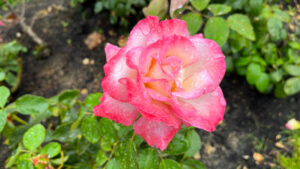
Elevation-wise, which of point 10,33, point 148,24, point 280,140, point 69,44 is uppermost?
point 148,24

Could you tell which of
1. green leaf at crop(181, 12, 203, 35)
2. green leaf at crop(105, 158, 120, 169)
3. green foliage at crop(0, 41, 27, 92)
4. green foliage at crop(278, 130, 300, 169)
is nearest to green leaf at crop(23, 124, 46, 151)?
green leaf at crop(105, 158, 120, 169)

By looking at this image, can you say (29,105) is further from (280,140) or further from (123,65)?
(280,140)

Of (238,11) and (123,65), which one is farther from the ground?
(123,65)

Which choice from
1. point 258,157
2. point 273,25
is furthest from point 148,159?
point 273,25

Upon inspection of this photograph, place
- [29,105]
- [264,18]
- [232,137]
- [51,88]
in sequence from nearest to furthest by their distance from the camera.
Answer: [29,105] → [264,18] → [232,137] → [51,88]

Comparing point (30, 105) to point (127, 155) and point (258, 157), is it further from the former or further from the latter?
point (258, 157)

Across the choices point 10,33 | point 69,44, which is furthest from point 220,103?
point 10,33
